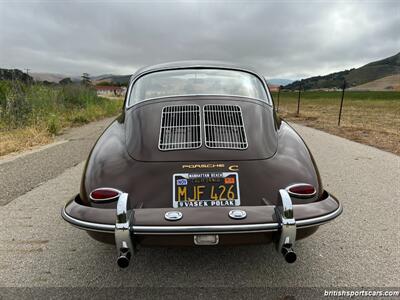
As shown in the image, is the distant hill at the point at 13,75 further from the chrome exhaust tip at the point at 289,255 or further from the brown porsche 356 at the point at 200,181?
the chrome exhaust tip at the point at 289,255

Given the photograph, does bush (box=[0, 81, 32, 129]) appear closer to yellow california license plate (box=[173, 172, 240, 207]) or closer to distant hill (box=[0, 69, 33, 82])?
distant hill (box=[0, 69, 33, 82])

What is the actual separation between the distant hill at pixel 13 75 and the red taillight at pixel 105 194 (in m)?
9.35

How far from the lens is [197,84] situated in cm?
303

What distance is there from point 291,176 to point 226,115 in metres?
0.75

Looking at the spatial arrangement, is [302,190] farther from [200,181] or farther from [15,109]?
[15,109]

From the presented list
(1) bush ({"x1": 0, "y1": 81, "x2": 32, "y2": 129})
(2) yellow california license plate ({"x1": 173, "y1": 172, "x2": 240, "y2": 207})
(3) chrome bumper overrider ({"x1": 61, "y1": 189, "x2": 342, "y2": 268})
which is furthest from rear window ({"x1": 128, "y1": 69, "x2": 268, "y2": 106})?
(1) bush ({"x1": 0, "y1": 81, "x2": 32, "y2": 129})

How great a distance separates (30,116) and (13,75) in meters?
1.54

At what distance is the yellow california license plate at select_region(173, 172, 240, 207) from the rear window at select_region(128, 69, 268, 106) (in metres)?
1.03

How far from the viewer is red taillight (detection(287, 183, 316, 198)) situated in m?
2.06

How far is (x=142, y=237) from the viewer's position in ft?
6.12

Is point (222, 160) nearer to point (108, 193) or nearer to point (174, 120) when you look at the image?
point (174, 120)

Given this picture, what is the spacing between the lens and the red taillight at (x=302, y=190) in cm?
206

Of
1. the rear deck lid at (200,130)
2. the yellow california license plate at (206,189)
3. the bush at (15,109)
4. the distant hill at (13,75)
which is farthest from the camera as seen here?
the distant hill at (13,75)

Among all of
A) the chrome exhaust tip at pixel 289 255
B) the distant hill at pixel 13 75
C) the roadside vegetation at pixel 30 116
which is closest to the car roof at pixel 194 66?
the chrome exhaust tip at pixel 289 255
